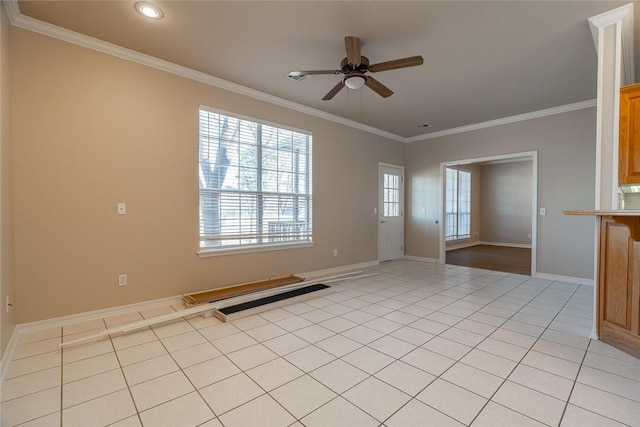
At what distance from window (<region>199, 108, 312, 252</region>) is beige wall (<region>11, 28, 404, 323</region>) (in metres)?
0.18

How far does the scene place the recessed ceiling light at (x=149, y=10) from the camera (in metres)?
2.43

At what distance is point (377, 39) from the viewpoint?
2.87 meters

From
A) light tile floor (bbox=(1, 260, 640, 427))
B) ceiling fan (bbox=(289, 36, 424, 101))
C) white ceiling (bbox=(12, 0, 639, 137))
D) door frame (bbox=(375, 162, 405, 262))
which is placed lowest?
light tile floor (bbox=(1, 260, 640, 427))

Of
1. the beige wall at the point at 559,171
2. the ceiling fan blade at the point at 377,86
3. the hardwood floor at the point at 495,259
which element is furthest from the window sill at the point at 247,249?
the beige wall at the point at 559,171

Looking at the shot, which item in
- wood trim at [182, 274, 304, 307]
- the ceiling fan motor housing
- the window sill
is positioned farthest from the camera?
the window sill

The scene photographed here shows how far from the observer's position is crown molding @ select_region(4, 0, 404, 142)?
2.58m

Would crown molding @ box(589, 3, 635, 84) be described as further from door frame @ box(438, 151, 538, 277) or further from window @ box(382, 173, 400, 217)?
window @ box(382, 173, 400, 217)

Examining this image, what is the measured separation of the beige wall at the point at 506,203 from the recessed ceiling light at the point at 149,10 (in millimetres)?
9963

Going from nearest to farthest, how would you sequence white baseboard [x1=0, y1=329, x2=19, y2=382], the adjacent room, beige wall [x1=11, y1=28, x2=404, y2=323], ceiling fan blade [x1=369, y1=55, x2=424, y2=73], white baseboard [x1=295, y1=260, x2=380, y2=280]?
the adjacent room → white baseboard [x1=0, y1=329, x2=19, y2=382] → ceiling fan blade [x1=369, y1=55, x2=424, y2=73] → beige wall [x1=11, y1=28, x2=404, y2=323] → white baseboard [x1=295, y1=260, x2=380, y2=280]

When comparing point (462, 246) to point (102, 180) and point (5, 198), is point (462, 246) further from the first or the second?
point (5, 198)

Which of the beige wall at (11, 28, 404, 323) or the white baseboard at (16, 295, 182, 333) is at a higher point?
the beige wall at (11, 28, 404, 323)

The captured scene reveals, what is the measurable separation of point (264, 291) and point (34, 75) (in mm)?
3226

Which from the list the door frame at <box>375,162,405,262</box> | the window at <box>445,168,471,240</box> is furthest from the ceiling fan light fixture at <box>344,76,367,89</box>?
the window at <box>445,168,471,240</box>

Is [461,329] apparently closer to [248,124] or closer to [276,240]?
[276,240]
